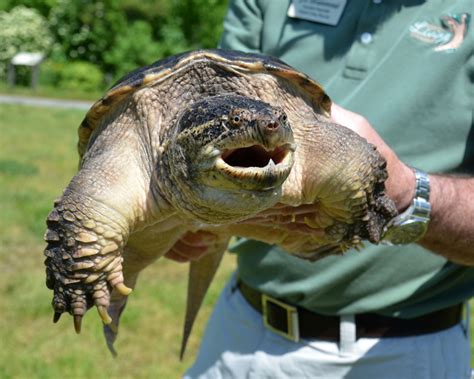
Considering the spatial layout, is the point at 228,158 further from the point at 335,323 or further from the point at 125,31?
the point at 125,31

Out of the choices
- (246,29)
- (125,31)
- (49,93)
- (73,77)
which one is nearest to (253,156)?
(246,29)

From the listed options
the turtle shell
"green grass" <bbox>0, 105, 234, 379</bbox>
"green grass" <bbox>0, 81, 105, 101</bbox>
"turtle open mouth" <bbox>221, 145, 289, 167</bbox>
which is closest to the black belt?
the turtle shell

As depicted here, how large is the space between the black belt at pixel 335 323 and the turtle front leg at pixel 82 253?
0.74m

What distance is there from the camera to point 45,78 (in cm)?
2023

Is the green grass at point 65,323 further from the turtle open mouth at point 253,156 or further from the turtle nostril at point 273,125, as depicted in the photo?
the turtle nostril at point 273,125

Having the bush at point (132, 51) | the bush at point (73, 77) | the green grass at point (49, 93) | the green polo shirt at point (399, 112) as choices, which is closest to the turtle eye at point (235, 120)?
the green polo shirt at point (399, 112)

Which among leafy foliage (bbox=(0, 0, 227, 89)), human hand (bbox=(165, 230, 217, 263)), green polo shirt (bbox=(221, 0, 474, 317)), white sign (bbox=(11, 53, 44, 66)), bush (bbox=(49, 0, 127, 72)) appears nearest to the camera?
human hand (bbox=(165, 230, 217, 263))

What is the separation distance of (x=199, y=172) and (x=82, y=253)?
307 mm

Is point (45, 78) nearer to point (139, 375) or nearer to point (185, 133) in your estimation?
point (139, 375)


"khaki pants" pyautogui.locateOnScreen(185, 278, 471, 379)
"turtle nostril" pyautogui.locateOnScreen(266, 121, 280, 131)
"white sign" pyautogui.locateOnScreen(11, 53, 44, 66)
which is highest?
"turtle nostril" pyautogui.locateOnScreen(266, 121, 280, 131)

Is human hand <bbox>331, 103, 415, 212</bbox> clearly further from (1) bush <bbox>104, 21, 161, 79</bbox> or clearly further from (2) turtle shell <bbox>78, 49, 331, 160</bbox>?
(1) bush <bbox>104, 21, 161, 79</bbox>

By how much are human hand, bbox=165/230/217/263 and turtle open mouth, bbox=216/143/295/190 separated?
422 millimetres

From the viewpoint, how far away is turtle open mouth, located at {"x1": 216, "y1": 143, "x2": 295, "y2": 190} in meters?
1.26

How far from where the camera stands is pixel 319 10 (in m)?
2.09
